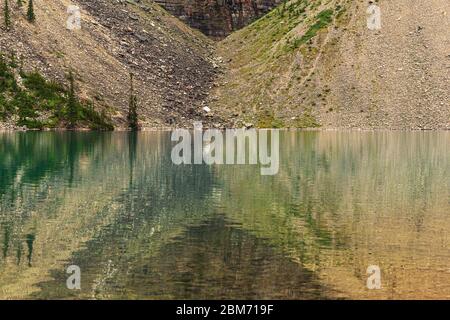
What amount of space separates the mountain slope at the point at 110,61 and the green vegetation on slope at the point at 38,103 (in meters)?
2.46

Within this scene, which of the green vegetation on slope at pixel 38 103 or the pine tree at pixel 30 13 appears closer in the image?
the green vegetation on slope at pixel 38 103

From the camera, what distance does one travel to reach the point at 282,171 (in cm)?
8156

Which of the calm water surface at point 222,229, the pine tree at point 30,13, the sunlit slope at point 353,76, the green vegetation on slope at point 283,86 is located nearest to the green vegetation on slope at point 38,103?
the pine tree at point 30,13

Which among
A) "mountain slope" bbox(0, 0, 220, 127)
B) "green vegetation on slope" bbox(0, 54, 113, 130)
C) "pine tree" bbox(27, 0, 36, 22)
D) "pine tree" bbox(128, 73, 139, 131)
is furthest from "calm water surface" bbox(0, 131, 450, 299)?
"pine tree" bbox(27, 0, 36, 22)

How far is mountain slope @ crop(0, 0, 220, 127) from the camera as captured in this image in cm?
16450

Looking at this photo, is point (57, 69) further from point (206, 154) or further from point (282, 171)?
point (282, 171)

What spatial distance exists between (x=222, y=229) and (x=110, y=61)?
135029 mm

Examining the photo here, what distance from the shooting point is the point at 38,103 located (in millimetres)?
155875

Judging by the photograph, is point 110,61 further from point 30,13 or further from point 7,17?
point 7,17

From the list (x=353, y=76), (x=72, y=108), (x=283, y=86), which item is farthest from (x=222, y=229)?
(x=353, y=76)

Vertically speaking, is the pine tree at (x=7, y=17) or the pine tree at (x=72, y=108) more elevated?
the pine tree at (x=7, y=17)

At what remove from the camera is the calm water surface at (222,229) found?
3547 cm

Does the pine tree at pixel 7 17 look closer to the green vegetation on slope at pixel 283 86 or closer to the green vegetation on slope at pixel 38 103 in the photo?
the green vegetation on slope at pixel 38 103

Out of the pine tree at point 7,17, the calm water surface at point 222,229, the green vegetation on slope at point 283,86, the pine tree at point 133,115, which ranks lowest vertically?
the calm water surface at point 222,229
